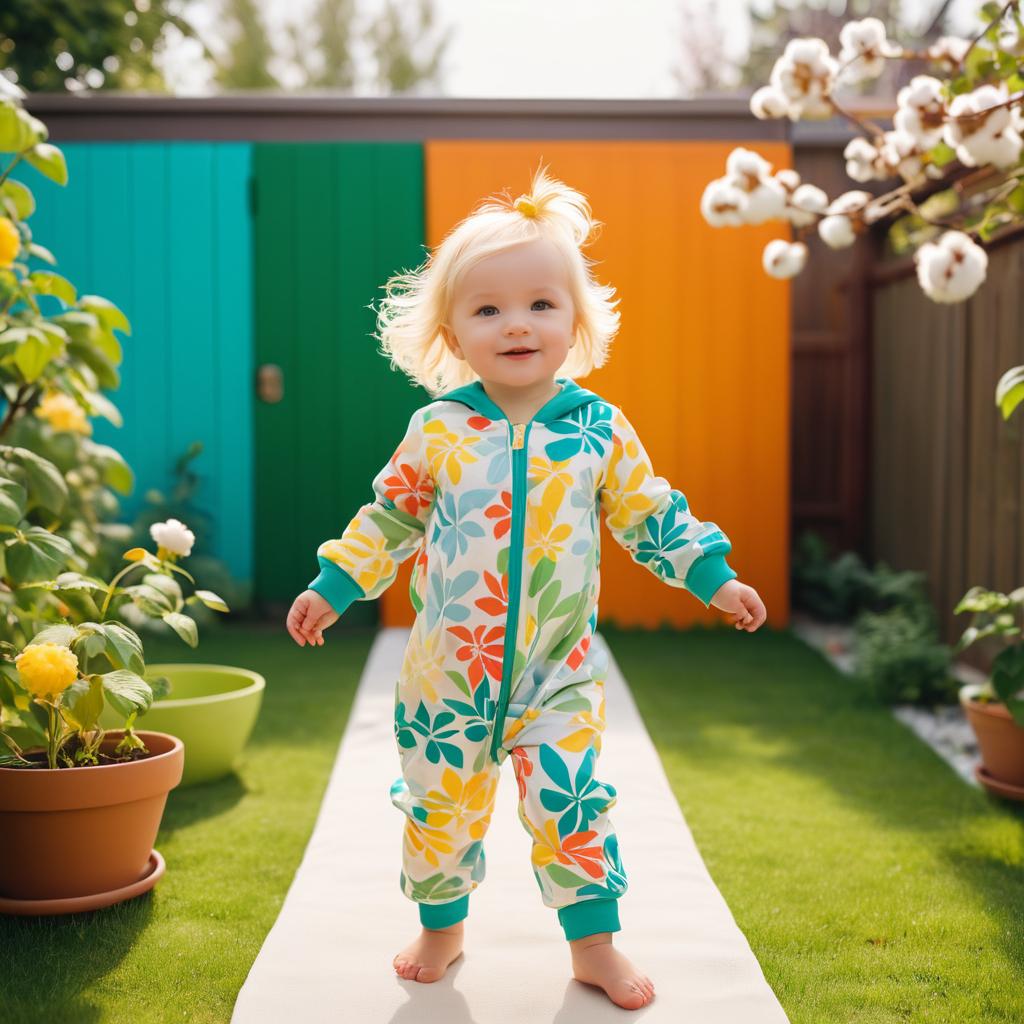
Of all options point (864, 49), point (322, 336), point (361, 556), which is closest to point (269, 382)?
point (322, 336)

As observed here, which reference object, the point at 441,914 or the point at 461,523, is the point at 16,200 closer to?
the point at 461,523

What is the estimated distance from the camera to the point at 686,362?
15.6 feet

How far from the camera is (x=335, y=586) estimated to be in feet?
5.44

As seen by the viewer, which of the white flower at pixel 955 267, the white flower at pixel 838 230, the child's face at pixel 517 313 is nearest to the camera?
the child's face at pixel 517 313

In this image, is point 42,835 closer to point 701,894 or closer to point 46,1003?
point 46,1003

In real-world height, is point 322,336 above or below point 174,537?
above

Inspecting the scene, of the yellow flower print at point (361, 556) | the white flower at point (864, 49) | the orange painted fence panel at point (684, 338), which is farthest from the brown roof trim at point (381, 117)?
the yellow flower print at point (361, 556)

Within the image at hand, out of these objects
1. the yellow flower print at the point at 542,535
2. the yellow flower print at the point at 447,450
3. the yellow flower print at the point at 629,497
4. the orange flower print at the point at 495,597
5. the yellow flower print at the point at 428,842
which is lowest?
the yellow flower print at the point at 428,842

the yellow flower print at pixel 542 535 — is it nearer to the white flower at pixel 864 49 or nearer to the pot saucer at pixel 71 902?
the pot saucer at pixel 71 902

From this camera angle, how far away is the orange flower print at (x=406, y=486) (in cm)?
170

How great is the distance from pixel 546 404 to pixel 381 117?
3.48 meters

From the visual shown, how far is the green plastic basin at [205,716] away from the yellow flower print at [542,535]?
1.10 meters

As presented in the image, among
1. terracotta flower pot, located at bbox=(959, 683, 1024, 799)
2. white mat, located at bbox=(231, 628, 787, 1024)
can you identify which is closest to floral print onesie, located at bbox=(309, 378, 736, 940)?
white mat, located at bbox=(231, 628, 787, 1024)

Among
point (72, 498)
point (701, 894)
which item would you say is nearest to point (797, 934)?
point (701, 894)
